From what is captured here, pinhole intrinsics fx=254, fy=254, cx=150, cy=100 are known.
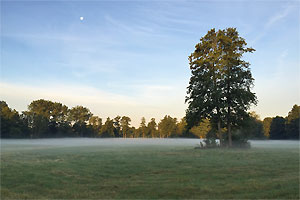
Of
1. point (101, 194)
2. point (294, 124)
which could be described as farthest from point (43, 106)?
point (101, 194)

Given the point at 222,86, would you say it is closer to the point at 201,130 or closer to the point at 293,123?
the point at 293,123

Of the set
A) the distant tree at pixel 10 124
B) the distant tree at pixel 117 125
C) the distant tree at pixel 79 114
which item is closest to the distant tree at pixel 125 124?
the distant tree at pixel 117 125

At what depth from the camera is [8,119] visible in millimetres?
97938

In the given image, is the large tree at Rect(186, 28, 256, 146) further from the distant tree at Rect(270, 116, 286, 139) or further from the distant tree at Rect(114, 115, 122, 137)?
the distant tree at Rect(114, 115, 122, 137)

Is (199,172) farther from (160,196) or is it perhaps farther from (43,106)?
(43,106)

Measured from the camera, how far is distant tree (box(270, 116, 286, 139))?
11444cm

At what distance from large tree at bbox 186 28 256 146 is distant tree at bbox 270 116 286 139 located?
85.8 metres

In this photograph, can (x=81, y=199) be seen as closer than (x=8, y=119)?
Yes

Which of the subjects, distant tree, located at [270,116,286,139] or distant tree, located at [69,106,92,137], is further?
distant tree, located at [69,106,92,137]

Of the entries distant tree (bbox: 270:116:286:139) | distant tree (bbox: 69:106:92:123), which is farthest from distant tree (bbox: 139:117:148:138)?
distant tree (bbox: 270:116:286:139)

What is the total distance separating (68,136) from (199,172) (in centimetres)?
11217

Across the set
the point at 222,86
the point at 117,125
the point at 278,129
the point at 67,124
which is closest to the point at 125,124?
the point at 117,125

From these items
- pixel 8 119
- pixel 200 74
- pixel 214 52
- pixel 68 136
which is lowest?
pixel 68 136

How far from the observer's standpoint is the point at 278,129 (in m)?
116
